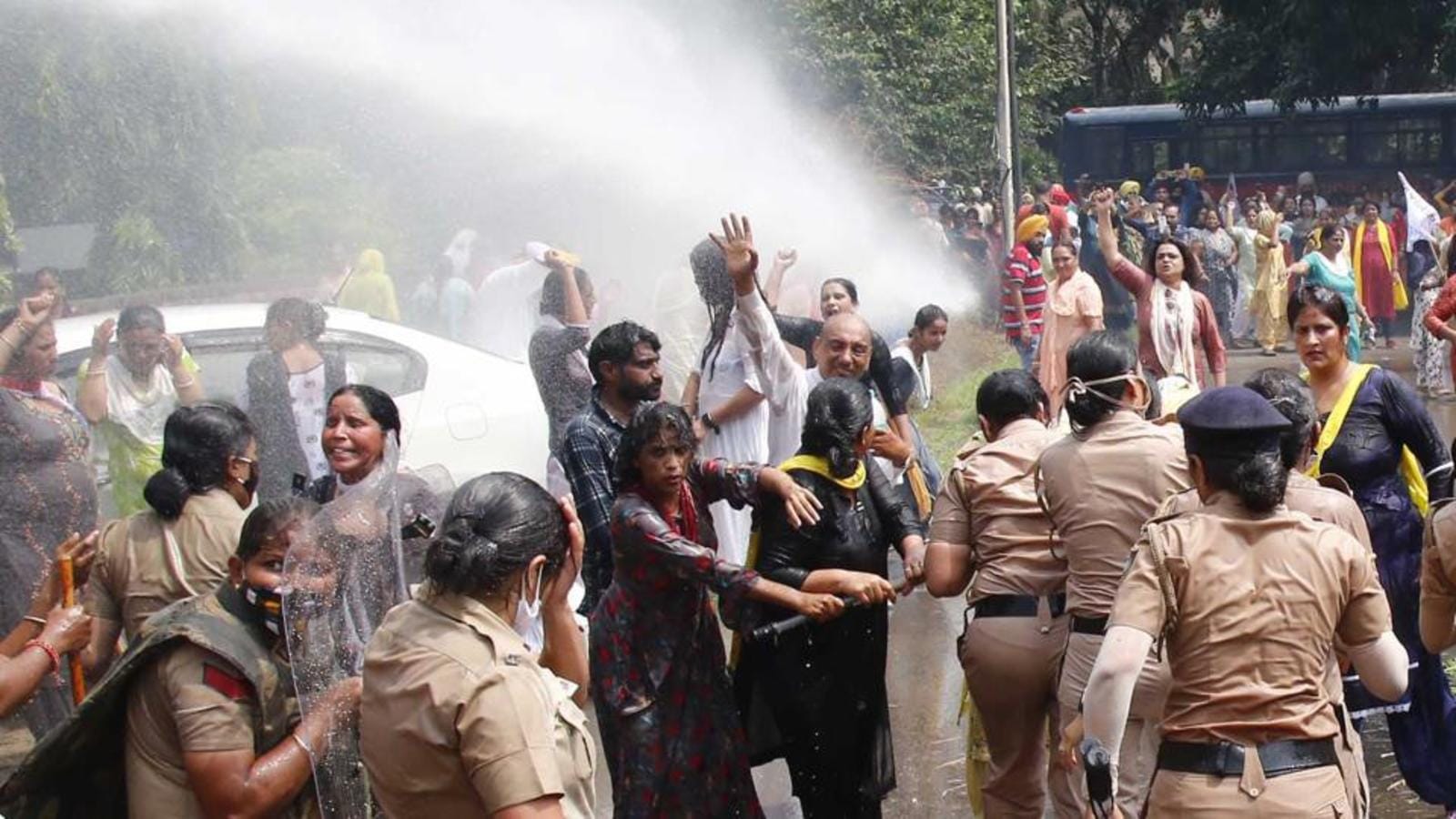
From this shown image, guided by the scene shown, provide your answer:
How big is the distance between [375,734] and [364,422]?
6.72 ft

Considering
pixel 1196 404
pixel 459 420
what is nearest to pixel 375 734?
pixel 1196 404

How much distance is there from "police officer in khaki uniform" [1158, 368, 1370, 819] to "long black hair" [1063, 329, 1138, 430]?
32 cm

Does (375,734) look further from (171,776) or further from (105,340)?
(105,340)

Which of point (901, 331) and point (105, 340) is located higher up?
point (105, 340)

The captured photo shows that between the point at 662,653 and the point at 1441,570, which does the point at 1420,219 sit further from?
the point at 662,653

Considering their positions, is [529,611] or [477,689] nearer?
[477,689]

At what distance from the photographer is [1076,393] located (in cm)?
468

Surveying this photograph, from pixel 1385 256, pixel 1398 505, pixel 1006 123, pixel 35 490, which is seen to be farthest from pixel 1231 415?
pixel 1385 256

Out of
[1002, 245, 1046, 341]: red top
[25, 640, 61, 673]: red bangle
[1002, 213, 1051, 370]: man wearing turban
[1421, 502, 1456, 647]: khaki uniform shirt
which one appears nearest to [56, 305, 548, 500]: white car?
[25, 640, 61, 673]: red bangle

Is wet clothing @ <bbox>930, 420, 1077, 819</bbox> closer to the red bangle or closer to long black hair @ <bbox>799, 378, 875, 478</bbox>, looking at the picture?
long black hair @ <bbox>799, 378, 875, 478</bbox>

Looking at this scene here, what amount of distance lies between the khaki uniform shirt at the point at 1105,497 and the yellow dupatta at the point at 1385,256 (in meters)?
17.5

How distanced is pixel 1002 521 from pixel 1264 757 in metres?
1.49

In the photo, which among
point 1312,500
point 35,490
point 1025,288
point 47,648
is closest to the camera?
point 47,648

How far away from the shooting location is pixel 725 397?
6559 mm
